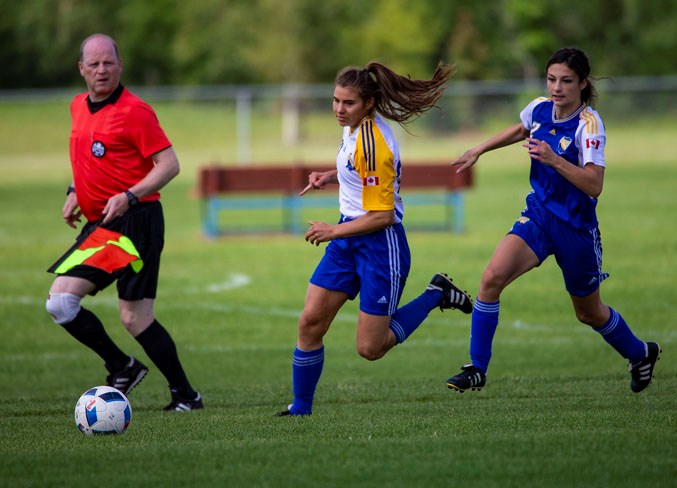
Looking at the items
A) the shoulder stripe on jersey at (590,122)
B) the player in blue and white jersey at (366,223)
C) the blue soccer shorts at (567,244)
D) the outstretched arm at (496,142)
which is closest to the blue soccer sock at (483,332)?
the blue soccer shorts at (567,244)

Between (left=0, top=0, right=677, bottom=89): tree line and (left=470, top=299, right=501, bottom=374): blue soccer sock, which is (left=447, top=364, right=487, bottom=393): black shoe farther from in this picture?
(left=0, top=0, right=677, bottom=89): tree line

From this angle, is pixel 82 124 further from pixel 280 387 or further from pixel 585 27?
pixel 585 27

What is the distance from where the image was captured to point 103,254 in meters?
7.20

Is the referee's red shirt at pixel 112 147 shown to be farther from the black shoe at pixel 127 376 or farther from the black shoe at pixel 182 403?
the black shoe at pixel 182 403

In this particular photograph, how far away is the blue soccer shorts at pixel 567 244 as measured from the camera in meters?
7.16

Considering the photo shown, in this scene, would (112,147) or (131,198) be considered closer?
(131,198)

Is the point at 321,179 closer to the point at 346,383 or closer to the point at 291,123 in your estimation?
the point at 346,383

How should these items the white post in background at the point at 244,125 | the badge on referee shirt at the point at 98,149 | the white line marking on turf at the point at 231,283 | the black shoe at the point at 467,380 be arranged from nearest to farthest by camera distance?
the black shoe at the point at 467,380 < the badge on referee shirt at the point at 98,149 < the white line marking on turf at the point at 231,283 < the white post in background at the point at 244,125

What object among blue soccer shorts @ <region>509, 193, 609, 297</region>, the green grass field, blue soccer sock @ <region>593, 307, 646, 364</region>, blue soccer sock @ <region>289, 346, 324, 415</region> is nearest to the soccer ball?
the green grass field

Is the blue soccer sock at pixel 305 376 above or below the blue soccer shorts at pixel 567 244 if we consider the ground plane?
below

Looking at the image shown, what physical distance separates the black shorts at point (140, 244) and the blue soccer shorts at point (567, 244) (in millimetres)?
2437

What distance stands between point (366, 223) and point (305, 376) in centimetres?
114

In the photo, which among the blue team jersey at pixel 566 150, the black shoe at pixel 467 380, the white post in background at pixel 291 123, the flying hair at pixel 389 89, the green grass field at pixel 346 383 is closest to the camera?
the green grass field at pixel 346 383

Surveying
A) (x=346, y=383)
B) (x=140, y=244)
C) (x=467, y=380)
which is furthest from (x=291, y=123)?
(x=467, y=380)
